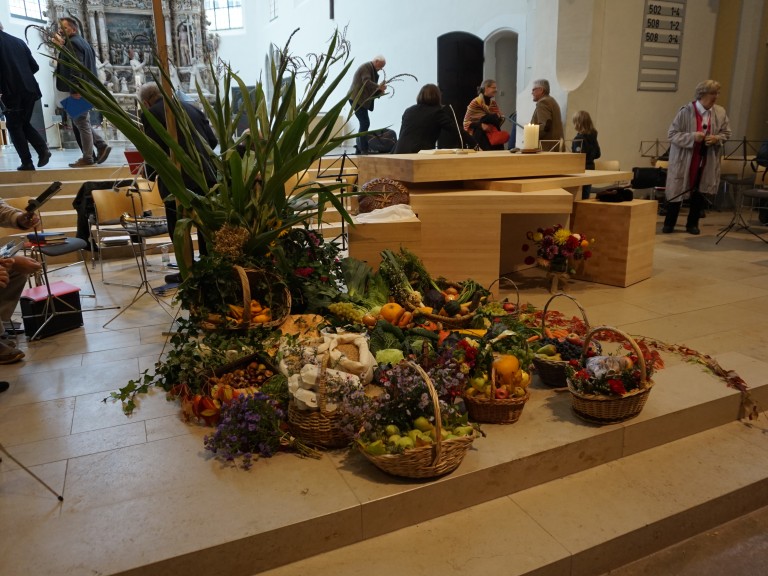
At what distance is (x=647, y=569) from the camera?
2.00m

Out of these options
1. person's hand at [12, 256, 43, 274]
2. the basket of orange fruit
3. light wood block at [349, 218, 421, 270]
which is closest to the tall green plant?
light wood block at [349, 218, 421, 270]

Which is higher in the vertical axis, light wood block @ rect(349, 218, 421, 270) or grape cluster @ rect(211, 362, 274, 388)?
light wood block @ rect(349, 218, 421, 270)

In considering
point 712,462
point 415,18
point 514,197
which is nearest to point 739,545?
point 712,462

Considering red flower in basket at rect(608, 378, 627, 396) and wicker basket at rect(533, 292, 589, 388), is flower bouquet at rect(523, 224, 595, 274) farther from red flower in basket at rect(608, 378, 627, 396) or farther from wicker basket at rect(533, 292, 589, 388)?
red flower in basket at rect(608, 378, 627, 396)

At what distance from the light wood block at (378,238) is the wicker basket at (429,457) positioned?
176 centimetres

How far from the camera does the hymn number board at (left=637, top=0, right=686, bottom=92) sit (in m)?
7.96

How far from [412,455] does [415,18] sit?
33.5 ft

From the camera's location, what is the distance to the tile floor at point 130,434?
1.86 m

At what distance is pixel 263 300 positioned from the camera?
3033mm

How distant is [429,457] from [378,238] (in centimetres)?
197

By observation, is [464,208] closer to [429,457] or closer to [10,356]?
[429,457]

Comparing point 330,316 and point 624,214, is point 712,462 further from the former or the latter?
point 624,214

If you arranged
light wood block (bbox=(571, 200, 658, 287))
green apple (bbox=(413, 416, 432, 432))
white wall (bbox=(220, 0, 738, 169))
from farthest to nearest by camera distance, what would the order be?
white wall (bbox=(220, 0, 738, 169)) < light wood block (bbox=(571, 200, 658, 287)) < green apple (bbox=(413, 416, 432, 432))

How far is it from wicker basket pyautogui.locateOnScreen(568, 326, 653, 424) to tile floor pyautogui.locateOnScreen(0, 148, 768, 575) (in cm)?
58
